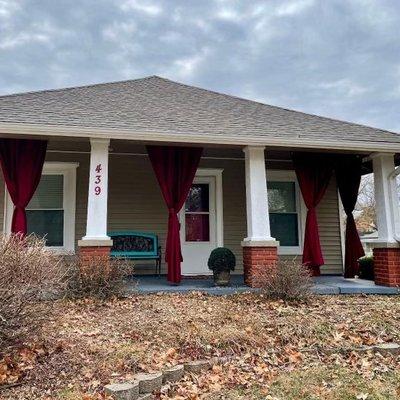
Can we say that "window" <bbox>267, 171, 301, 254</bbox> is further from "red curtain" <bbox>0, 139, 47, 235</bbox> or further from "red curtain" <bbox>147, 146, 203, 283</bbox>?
"red curtain" <bbox>0, 139, 47, 235</bbox>

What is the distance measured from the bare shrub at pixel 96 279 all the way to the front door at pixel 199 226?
9.53 feet

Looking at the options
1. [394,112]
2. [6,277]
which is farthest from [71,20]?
[394,112]

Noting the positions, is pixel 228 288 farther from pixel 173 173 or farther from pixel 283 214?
pixel 283 214

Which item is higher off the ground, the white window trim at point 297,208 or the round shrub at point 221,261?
the white window trim at point 297,208

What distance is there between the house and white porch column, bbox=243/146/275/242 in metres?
0.02

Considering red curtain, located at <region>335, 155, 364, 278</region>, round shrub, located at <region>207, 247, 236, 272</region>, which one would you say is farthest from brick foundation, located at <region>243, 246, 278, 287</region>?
red curtain, located at <region>335, 155, 364, 278</region>

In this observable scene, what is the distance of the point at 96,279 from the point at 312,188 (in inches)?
184

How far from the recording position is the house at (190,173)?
7227 millimetres

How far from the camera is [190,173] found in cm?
777

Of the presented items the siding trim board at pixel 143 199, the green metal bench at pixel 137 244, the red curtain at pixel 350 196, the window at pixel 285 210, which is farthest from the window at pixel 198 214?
the red curtain at pixel 350 196

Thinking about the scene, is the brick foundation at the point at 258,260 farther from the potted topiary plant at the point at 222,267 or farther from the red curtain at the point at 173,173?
the red curtain at the point at 173,173

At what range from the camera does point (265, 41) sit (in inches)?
701

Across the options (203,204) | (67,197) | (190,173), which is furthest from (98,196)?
(203,204)

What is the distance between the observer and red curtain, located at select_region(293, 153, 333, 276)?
27.3ft
